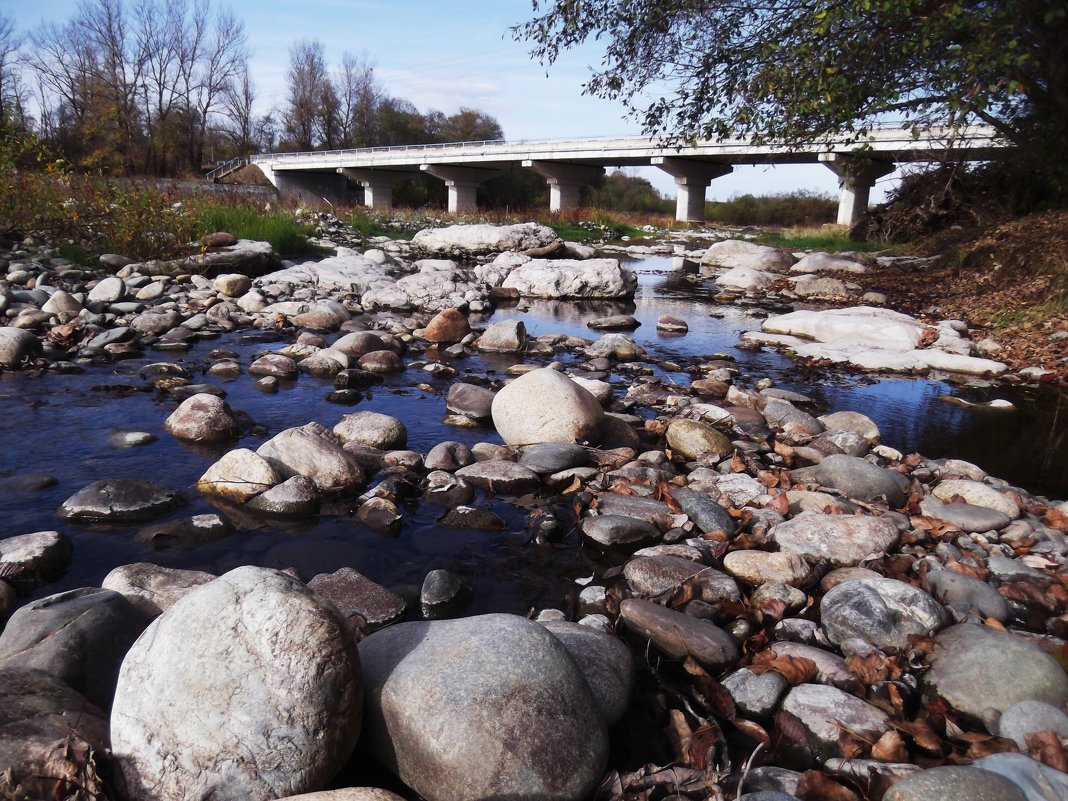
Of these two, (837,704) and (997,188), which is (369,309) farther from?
(997,188)

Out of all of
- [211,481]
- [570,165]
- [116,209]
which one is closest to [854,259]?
[116,209]

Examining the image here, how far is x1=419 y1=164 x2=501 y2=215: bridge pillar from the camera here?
49.7 m

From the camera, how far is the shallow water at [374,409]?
3946mm

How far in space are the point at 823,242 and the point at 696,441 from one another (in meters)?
23.7

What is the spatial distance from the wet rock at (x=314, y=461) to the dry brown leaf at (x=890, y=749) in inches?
134

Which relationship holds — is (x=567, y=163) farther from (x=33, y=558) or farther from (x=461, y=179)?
(x=33, y=558)

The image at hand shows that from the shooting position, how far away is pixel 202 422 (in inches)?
224

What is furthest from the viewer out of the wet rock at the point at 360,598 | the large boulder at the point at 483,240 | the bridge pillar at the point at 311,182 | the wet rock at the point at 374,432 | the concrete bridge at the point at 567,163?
the bridge pillar at the point at 311,182

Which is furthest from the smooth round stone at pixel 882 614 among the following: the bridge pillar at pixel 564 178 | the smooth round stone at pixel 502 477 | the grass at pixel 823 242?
the bridge pillar at pixel 564 178

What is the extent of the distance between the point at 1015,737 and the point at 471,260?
19.2 metres

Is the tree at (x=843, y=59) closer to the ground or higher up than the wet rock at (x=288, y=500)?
higher up

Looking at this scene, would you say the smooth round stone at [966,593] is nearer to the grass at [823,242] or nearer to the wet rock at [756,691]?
the wet rock at [756,691]

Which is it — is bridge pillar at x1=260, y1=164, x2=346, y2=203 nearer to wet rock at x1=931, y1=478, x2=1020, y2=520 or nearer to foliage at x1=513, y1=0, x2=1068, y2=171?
foliage at x1=513, y1=0, x2=1068, y2=171

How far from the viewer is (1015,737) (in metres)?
2.57
